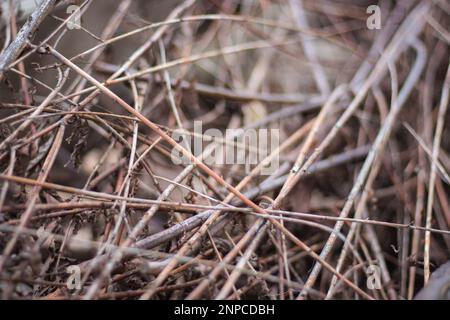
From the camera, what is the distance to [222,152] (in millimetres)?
1635

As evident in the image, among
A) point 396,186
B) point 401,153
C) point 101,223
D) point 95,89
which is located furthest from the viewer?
point 401,153

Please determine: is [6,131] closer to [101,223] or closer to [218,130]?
[101,223]

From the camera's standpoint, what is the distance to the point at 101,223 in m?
1.54

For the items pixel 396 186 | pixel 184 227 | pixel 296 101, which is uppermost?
pixel 296 101

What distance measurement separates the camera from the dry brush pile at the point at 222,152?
1122 mm

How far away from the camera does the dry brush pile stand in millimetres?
1122

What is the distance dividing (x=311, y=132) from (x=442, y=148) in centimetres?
61

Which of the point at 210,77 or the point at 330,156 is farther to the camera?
the point at 210,77

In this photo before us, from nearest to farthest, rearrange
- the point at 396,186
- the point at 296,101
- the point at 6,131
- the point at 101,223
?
the point at 6,131
the point at 101,223
the point at 396,186
the point at 296,101

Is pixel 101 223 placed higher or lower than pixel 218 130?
lower

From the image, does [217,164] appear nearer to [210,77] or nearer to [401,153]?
[210,77]

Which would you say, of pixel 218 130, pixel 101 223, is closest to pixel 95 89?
pixel 101 223
